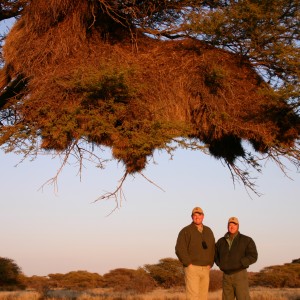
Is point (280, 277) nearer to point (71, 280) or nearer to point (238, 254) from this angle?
point (71, 280)

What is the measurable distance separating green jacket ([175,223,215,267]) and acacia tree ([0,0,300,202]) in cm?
231

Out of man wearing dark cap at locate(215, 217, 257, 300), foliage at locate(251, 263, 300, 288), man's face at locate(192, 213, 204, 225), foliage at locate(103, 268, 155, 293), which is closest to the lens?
man wearing dark cap at locate(215, 217, 257, 300)

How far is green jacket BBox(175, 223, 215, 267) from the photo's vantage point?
891 cm

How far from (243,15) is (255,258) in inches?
192

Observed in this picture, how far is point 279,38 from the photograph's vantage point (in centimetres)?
1184

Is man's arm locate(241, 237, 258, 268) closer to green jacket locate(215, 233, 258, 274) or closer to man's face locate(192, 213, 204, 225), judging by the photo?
green jacket locate(215, 233, 258, 274)

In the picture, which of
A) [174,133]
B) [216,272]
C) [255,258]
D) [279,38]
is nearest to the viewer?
[255,258]

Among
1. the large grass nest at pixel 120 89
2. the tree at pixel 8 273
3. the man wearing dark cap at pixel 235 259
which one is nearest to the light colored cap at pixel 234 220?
the man wearing dark cap at pixel 235 259

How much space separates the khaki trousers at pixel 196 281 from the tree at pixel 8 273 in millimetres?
23520

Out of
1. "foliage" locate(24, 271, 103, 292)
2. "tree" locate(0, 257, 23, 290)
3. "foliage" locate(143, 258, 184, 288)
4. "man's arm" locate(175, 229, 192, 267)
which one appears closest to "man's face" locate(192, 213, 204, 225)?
"man's arm" locate(175, 229, 192, 267)

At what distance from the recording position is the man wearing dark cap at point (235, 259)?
8.88 m

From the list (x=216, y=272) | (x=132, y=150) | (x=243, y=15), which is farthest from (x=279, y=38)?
(x=216, y=272)

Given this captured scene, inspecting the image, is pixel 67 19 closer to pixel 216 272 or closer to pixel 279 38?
pixel 279 38

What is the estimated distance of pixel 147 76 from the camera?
1194 cm
